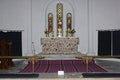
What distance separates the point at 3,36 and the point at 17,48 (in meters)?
1.04

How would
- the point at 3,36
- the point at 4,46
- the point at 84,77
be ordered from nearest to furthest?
the point at 84,77 < the point at 4,46 < the point at 3,36

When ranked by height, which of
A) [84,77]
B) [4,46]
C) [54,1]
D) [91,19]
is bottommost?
[84,77]

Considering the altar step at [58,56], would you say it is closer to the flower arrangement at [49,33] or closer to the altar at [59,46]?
the altar at [59,46]

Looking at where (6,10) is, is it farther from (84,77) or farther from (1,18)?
(84,77)

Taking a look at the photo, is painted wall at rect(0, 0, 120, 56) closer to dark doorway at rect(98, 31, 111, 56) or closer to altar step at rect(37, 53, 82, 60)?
dark doorway at rect(98, 31, 111, 56)

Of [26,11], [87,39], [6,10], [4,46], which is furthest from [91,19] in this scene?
[4,46]

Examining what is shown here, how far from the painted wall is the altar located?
1.70 metres

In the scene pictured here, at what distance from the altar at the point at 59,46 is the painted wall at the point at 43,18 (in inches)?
66.8

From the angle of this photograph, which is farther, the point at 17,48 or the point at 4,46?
the point at 17,48

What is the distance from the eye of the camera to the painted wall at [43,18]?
16.5 m

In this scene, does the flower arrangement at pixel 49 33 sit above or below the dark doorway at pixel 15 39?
above

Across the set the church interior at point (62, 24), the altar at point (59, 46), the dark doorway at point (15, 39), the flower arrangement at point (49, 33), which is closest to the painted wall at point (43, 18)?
the church interior at point (62, 24)

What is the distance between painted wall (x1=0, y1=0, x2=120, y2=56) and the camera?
16.5m

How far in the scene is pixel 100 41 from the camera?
54.5 ft
